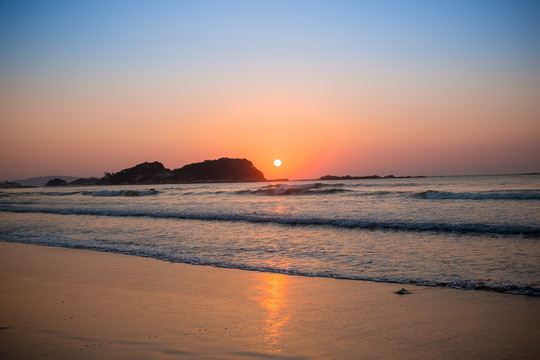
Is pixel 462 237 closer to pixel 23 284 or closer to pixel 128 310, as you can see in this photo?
pixel 128 310

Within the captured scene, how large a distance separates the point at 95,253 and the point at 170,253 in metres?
2.24

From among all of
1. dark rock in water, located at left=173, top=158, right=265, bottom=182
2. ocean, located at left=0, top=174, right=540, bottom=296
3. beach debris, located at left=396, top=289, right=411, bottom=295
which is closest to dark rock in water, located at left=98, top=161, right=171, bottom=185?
dark rock in water, located at left=173, top=158, right=265, bottom=182

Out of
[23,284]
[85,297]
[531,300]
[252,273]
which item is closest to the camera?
[531,300]

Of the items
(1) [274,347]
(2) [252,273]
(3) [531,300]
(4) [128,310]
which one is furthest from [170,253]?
(3) [531,300]

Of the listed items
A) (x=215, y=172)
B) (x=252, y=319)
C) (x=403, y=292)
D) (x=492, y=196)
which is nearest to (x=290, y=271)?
(x=403, y=292)

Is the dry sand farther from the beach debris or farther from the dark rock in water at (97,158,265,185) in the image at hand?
the dark rock in water at (97,158,265,185)

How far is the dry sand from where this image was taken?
3.99 meters

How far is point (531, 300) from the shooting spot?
18.9 ft

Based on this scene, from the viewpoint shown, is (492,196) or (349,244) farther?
(492,196)

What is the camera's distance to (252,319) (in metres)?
5.00

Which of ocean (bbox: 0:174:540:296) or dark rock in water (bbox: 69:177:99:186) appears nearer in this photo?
ocean (bbox: 0:174:540:296)

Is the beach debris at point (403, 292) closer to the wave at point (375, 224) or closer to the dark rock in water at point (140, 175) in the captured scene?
the wave at point (375, 224)

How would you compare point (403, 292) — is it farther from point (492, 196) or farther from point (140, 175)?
point (140, 175)

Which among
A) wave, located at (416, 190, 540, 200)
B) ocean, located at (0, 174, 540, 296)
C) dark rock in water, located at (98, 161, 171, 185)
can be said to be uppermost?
dark rock in water, located at (98, 161, 171, 185)
